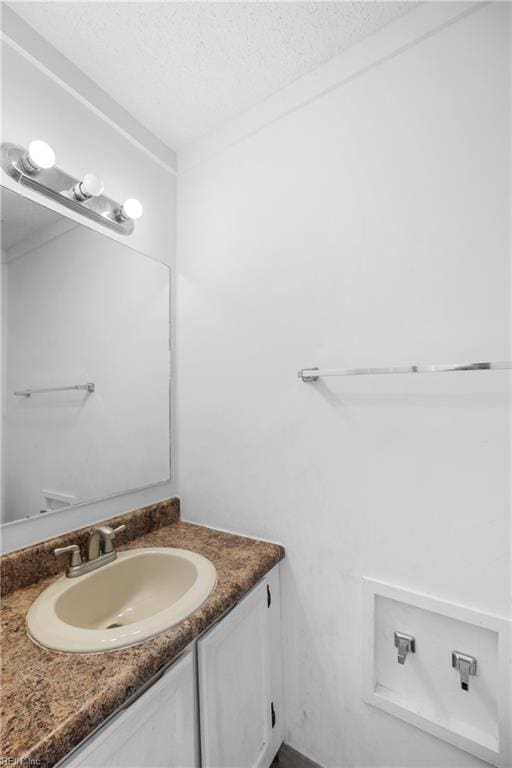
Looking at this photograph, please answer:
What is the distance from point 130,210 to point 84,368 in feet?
2.02

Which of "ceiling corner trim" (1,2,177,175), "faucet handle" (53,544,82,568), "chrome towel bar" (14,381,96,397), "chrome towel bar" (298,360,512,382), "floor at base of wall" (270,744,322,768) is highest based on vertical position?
"ceiling corner trim" (1,2,177,175)

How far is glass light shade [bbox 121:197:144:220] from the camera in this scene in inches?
50.6

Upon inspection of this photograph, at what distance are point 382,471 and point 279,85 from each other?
1.42 meters

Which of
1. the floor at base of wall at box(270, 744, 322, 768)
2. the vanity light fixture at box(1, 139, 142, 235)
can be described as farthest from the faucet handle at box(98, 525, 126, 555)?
the vanity light fixture at box(1, 139, 142, 235)

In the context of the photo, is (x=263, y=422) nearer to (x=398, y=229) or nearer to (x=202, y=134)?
(x=398, y=229)

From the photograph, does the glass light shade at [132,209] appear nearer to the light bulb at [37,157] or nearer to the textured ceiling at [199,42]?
the light bulb at [37,157]

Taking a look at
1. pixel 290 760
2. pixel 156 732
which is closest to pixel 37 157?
pixel 156 732

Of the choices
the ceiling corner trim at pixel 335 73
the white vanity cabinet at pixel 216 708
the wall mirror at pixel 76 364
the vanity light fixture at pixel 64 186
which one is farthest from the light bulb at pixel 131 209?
the white vanity cabinet at pixel 216 708

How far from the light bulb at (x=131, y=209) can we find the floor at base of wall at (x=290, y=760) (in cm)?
203

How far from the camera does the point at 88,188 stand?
110 centimetres

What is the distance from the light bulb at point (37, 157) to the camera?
98 centimetres

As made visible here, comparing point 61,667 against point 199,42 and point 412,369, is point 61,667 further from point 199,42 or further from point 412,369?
point 199,42

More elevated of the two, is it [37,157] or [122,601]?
[37,157]

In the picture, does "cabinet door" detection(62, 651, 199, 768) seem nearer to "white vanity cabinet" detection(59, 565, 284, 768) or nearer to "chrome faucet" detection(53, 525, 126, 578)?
"white vanity cabinet" detection(59, 565, 284, 768)
